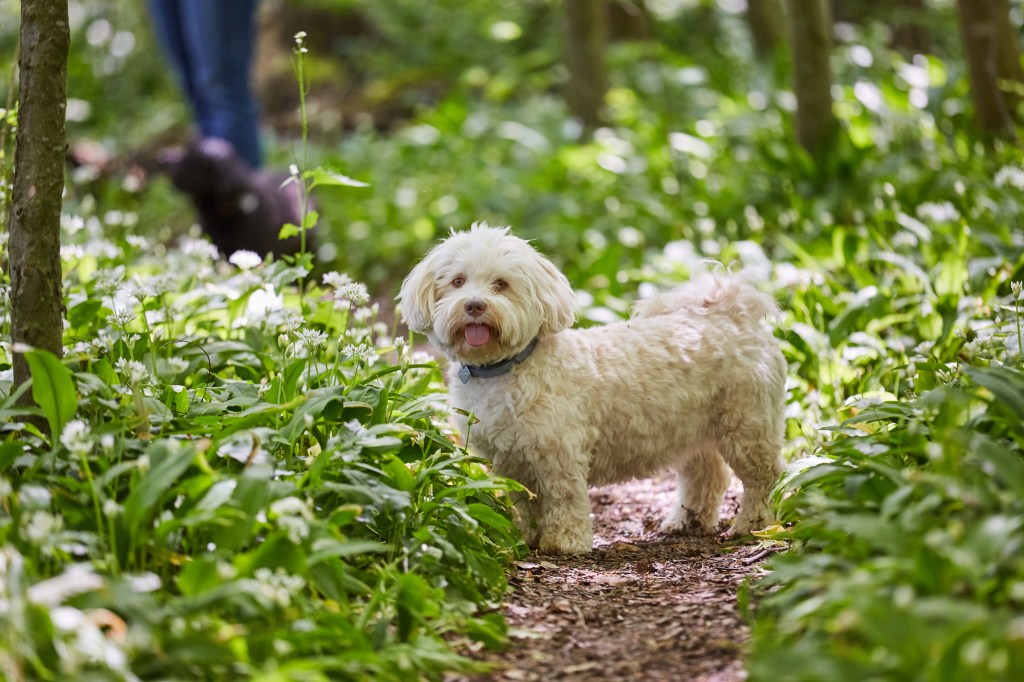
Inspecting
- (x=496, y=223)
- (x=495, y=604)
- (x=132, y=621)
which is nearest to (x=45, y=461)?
(x=132, y=621)

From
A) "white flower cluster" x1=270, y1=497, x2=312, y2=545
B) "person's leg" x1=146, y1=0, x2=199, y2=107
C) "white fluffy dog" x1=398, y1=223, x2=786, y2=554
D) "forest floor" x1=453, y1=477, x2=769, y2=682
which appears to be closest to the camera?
"white flower cluster" x1=270, y1=497, x2=312, y2=545

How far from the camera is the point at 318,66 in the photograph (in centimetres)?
1638

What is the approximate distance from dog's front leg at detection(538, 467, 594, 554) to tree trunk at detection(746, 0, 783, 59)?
822 cm

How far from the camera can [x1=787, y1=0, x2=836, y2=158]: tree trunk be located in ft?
25.5

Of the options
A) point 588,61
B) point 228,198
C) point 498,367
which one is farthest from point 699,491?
point 588,61

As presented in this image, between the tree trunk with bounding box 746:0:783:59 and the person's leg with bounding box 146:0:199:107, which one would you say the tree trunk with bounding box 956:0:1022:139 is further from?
the person's leg with bounding box 146:0:199:107

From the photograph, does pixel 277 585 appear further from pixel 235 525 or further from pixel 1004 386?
pixel 1004 386

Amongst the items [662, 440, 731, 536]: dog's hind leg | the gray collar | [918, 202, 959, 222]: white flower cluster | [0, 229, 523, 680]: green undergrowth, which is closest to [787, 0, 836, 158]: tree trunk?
[918, 202, 959, 222]: white flower cluster

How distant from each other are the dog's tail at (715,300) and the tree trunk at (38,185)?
2342 mm

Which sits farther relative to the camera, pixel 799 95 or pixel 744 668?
pixel 799 95

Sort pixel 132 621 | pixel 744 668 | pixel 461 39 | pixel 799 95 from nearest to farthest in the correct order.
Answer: pixel 132 621
pixel 744 668
pixel 799 95
pixel 461 39

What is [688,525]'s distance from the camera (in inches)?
182

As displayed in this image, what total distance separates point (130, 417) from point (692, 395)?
2.13 m

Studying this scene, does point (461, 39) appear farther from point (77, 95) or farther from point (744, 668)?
point (744, 668)
